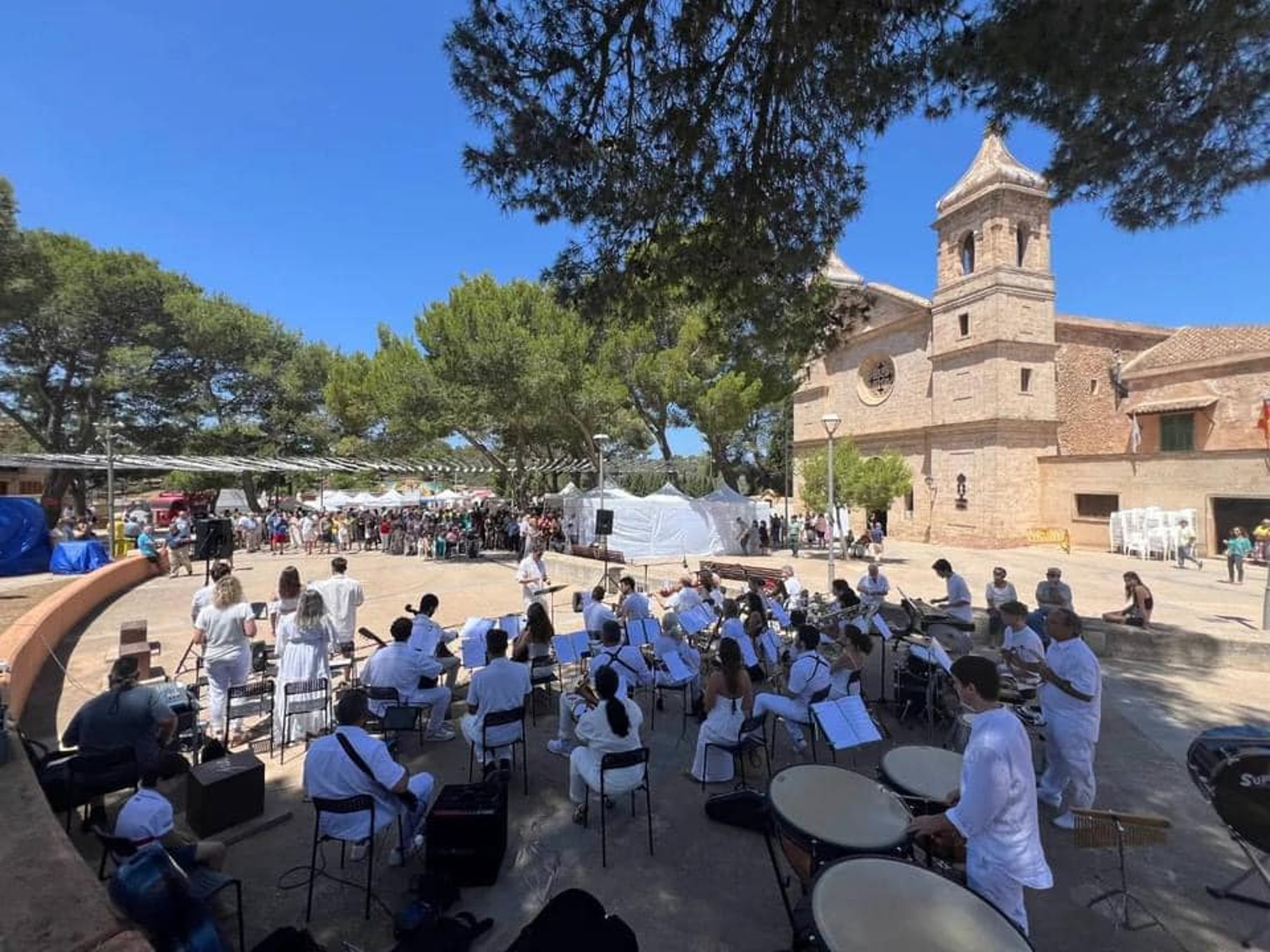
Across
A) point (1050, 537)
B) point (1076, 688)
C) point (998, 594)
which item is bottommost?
point (1076, 688)

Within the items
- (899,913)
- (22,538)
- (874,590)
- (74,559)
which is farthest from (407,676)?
(22,538)

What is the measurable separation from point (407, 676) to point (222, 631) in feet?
5.69

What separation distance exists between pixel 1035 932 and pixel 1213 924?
102 centimetres

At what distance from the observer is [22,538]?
14.6 m

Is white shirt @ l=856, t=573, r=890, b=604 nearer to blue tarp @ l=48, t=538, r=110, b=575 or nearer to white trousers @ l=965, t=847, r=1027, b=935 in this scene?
white trousers @ l=965, t=847, r=1027, b=935

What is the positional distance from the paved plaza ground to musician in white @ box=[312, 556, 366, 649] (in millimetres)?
1949

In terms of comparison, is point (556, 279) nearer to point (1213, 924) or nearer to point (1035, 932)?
point (1035, 932)

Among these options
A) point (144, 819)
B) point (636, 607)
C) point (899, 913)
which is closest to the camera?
point (899, 913)

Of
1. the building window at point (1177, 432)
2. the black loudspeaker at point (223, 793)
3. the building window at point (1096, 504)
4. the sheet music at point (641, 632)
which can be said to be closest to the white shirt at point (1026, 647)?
the sheet music at point (641, 632)

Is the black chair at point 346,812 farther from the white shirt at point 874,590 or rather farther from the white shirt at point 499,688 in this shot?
the white shirt at point 874,590

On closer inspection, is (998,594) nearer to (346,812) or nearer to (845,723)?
(845,723)

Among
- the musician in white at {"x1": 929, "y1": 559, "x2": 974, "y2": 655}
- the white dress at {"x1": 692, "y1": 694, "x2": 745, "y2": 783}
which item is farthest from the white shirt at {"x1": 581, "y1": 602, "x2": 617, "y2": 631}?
the musician in white at {"x1": 929, "y1": 559, "x2": 974, "y2": 655}

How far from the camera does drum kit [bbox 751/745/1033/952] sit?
7.09 feet

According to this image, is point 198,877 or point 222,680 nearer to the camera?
point 198,877
